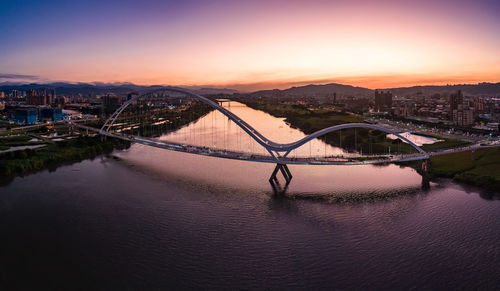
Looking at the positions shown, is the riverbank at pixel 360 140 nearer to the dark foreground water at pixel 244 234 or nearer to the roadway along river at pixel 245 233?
the roadway along river at pixel 245 233

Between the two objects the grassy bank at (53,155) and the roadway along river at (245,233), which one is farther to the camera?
the grassy bank at (53,155)

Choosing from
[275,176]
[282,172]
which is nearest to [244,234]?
[282,172]

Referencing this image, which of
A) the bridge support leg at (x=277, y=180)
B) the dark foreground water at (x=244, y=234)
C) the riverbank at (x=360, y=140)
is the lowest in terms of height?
the dark foreground water at (x=244, y=234)

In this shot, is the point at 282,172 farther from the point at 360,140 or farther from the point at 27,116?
the point at 27,116

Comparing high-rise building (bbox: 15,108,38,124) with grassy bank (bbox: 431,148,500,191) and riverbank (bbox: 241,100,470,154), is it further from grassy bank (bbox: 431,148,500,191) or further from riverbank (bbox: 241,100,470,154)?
grassy bank (bbox: 431,148,500,191)

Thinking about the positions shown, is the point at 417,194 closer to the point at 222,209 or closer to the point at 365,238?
the point at 365,238

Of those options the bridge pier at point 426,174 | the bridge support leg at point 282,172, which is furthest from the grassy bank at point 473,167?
the bridge support leg at point 282,172

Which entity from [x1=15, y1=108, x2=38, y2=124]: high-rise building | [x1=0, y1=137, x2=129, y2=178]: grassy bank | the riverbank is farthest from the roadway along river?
[x1=15, y1=108, x2=38, y2=124]: high-rise building
